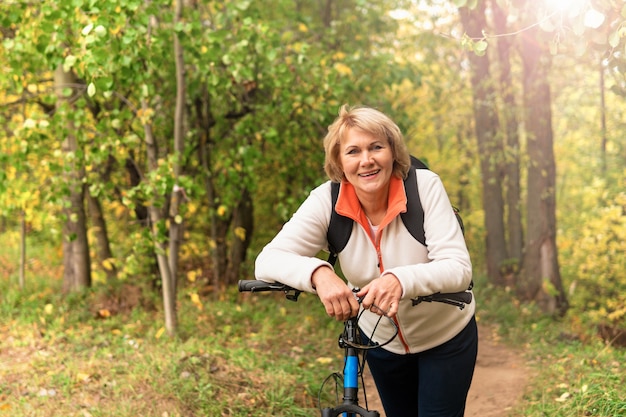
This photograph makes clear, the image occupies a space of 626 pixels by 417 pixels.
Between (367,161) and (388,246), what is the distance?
0.36 m

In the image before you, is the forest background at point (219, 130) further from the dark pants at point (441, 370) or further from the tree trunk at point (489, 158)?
the dark pants at point (441, 370)

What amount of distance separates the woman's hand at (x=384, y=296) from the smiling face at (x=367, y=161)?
1.59 ft

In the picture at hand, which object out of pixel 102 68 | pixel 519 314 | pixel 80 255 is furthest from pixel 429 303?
pixel 519 314

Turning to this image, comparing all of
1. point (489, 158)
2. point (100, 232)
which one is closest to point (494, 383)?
point (100, 232)

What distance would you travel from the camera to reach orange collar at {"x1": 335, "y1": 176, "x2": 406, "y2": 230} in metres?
2.44

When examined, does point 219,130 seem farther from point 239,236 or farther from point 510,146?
point 510,146

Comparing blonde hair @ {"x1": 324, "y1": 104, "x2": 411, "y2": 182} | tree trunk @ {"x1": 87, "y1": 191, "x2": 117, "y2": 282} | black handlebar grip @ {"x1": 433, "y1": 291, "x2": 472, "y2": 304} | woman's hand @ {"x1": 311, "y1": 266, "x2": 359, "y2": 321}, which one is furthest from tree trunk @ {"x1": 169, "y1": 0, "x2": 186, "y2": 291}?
black handlebar grip @ {"x1": 433, "y1": 291, "x2": 472, "y2": 304}

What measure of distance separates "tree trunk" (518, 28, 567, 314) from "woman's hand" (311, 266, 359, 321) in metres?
8.27

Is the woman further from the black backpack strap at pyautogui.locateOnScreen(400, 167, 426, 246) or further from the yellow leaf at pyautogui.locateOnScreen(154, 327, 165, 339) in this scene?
the yellow leaf at pyautogui.locateOnScreen(154, 327, 165, 339)

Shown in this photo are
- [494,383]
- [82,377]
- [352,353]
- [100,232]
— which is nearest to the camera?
[352,353]

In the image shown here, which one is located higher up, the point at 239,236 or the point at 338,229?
the point at 338,229

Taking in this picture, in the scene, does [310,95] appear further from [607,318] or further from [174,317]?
[607,318]

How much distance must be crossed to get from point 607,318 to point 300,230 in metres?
9.15

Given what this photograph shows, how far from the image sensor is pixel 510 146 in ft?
39.3
